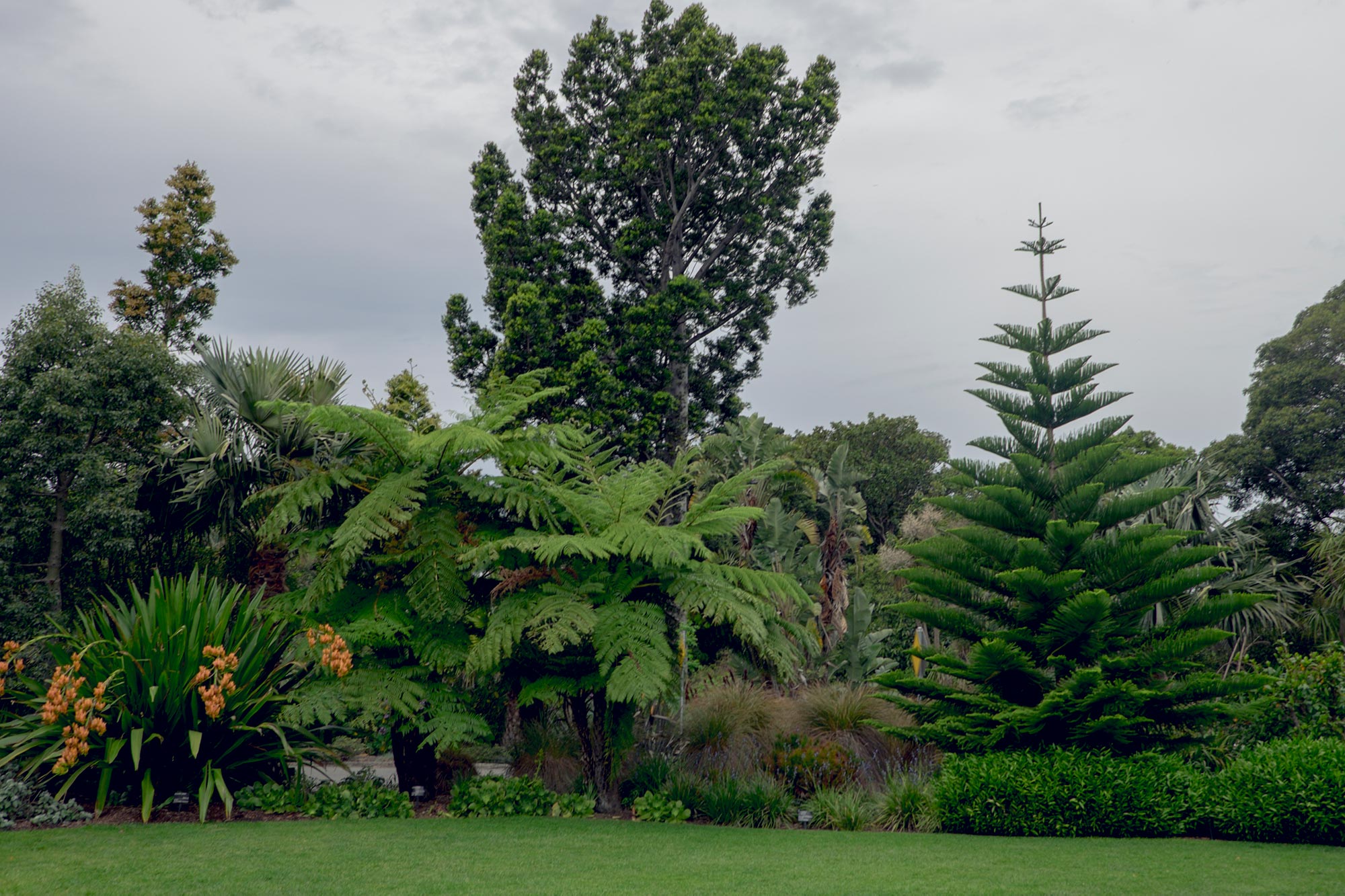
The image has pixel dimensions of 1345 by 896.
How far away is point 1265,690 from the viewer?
30.0 ft

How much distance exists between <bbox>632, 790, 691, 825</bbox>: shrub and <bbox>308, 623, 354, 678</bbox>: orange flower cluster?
106 inches

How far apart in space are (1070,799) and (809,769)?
2.23 metres

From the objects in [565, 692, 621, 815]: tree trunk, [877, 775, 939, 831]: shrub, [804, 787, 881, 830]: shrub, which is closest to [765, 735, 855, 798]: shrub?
[804, 787, 881, 830]: shrub

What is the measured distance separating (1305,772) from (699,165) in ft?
48.8

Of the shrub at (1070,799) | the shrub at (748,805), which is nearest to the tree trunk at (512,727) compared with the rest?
the shrub at (748,805)

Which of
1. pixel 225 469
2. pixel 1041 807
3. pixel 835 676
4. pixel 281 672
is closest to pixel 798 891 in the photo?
pixel 1041 807

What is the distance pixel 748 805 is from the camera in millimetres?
8391

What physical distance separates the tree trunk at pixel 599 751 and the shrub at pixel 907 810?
2259 millimetres

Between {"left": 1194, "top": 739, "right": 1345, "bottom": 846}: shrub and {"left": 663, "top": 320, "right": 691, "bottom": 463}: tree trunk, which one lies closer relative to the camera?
{"left": 1194, "top": 739, "right": 1345, "bottom": 846}: shrub

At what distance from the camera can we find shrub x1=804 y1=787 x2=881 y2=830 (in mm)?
8125

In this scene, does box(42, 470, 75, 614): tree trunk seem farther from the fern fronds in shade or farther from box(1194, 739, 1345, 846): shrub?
box(1194, 739, 1345, 846): shrub

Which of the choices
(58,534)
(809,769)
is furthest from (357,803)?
(58,534)

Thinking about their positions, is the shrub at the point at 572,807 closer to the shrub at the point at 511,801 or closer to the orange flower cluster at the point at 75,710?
the shrub at the point at 511,801

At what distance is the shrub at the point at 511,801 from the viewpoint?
8422 mm
